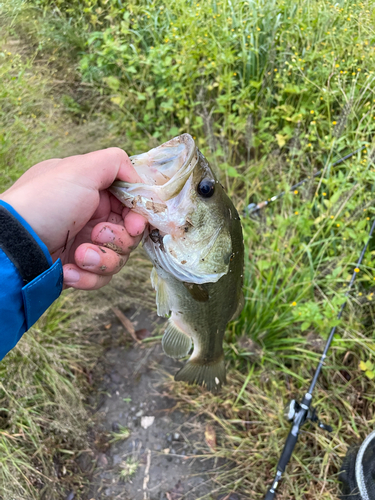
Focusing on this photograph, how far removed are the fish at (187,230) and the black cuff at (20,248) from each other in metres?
0.42

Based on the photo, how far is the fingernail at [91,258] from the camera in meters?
1.43

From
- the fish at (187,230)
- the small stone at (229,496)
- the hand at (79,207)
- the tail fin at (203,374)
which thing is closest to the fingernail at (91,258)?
the hand at (79,207)

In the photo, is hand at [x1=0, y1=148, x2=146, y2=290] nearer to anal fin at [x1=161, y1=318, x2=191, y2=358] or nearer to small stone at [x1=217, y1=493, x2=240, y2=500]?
anal fin at [x1=161, y1=318, x2=191, y2=358]

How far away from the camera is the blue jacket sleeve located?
45.7 inches

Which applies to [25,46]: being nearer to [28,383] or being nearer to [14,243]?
[14,243]

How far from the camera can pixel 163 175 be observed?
142 centimetres

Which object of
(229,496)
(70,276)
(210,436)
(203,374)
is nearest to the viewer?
(70,276)

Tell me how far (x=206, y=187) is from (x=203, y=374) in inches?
52.8

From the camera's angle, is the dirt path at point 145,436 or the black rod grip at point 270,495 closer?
the black rod grip at point 270,495

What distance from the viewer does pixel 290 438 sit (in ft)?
6.97

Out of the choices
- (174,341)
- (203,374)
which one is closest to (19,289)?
(174,341)

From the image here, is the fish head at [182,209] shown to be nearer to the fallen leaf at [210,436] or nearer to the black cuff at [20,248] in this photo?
the black cuff at [20,248]

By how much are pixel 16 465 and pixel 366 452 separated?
234 centimetres

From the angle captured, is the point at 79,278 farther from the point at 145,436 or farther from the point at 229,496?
the point at 229,496
